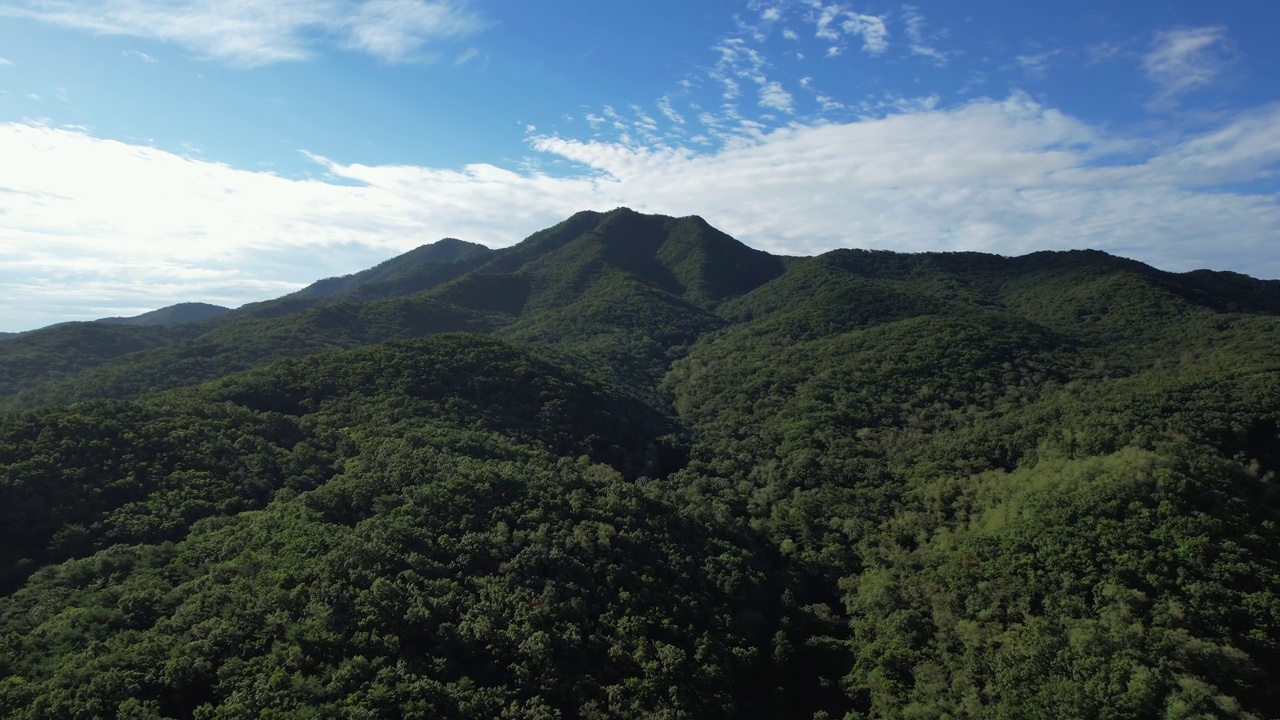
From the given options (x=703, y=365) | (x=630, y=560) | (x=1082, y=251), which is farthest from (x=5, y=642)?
(x=1082, y=251)

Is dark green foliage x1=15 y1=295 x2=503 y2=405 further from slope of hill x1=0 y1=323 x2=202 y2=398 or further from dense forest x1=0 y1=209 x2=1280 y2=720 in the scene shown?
slope of hill x1=0 y1=323 x2=202 y2=398

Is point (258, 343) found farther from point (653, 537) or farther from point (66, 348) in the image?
point (653, 537)

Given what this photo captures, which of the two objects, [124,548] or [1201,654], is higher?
[124,548]

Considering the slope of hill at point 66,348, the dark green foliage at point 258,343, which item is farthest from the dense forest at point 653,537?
the slope of hill at point 66,348

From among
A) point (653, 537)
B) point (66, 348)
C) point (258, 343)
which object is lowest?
point (653, 537)

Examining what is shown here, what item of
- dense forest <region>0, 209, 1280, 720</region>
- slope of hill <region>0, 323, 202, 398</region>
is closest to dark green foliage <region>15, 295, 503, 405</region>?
dense forest <region>0, 209, 1280, 720</region>

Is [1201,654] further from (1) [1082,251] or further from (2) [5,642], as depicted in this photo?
(1) [1082,251]

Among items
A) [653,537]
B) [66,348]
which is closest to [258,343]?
[66,348]

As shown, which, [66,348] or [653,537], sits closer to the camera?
[653,537]
